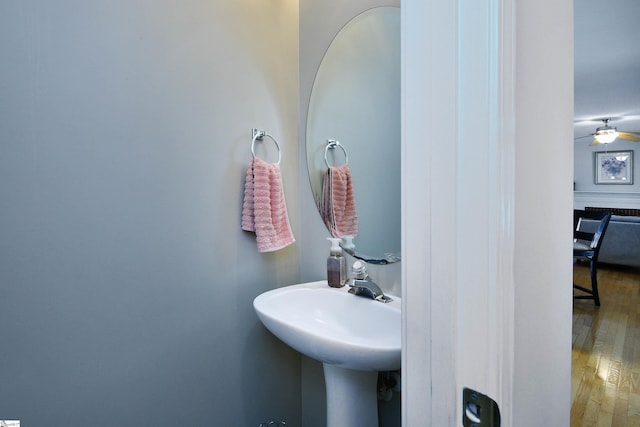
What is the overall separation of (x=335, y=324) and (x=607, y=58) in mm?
3279

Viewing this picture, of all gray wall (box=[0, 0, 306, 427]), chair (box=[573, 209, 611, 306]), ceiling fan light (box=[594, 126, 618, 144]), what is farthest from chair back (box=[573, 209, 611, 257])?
gray wall (box=[0, 0, 306, 427])

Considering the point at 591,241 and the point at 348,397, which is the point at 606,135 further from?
the point at 348,397

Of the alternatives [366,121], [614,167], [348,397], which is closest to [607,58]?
[366,121]

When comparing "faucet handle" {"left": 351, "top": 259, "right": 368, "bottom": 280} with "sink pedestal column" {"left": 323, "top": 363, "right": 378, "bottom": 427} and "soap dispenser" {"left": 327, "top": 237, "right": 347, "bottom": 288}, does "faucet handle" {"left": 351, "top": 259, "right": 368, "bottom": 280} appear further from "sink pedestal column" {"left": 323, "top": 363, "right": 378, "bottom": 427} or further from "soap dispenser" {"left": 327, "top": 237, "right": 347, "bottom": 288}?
"sink pedestal column" {"left": 323, "top": 363, "right": 378, "bottom": 427}

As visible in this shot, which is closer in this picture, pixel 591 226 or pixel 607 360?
pixel 607 360

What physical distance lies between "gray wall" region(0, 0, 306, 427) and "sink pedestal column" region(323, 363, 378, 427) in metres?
0.34

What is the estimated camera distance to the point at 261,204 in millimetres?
1204

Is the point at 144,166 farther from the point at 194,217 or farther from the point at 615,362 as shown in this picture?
the point at 615,362

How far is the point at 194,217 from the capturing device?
3.54 feet

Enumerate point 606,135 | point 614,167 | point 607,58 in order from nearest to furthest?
point 607,58 → point 606,135 → point 614,167

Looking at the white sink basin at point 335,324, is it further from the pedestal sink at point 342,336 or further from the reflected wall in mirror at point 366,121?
the reflected wall in mirror at point 366,121

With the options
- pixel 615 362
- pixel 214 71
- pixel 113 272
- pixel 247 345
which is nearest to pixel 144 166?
pixel 113 272

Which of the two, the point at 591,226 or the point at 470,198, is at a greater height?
the point at 470,198

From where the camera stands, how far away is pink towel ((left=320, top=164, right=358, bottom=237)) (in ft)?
4.41
